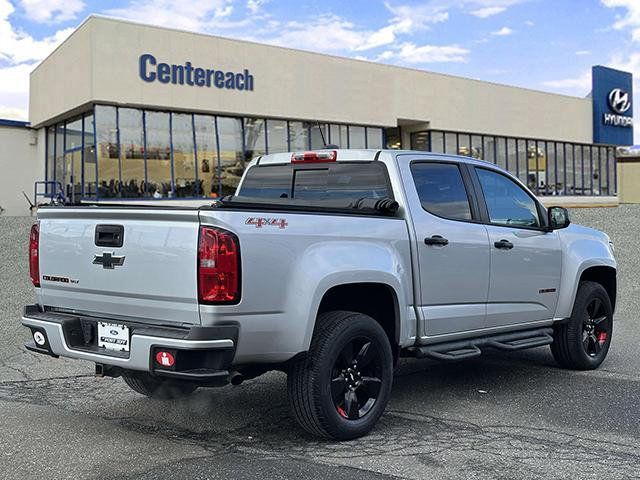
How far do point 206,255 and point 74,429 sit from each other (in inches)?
76.4

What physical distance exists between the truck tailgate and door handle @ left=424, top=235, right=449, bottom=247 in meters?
1.92

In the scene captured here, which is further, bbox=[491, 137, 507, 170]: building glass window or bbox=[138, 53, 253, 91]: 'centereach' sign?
bbox=[491, 137, 507, 170]: building glass window

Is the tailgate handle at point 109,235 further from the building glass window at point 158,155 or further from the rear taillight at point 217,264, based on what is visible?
the building glass window at point 158,155

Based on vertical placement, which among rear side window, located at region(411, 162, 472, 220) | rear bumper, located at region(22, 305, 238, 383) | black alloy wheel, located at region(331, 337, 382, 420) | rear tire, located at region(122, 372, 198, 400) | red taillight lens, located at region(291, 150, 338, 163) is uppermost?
red taillight lens, located at region(291, 150, 338, 163)

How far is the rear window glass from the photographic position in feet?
18.6

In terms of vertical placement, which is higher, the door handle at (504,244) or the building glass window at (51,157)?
the building glass window at (51,157)

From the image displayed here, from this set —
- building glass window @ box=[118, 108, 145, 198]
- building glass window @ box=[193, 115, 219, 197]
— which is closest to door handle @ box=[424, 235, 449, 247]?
building glass window @ box=[118, 108, 145, 198]

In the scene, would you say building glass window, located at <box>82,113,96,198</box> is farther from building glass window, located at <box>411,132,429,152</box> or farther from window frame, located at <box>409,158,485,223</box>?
window frame, located at <box>409,158,485,223</box>

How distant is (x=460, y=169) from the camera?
20.2 feet

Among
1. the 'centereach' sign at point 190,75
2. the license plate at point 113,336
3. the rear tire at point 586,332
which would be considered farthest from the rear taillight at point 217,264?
the 'centereach' sign at point 190,75

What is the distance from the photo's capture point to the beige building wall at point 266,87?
22016 millimetres

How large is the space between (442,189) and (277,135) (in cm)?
2105

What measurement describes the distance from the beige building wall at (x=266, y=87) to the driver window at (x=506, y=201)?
17.5 m

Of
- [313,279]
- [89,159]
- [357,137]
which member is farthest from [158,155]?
[313,279]
